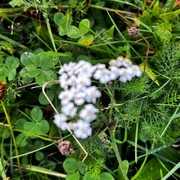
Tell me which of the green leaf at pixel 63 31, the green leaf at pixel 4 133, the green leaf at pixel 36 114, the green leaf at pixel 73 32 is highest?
the green leaf at pixel 73 32

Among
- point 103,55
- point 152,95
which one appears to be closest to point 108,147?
point 152,95

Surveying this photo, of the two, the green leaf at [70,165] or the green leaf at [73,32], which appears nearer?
the green leaf at [70,165]

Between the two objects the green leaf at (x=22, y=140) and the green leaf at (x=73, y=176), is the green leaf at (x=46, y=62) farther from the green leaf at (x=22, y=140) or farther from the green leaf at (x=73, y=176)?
the green leaf at (x=73, y=176)

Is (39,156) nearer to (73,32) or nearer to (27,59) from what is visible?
(27,59)

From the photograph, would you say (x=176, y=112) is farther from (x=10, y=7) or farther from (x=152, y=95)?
(x=10, y=7)

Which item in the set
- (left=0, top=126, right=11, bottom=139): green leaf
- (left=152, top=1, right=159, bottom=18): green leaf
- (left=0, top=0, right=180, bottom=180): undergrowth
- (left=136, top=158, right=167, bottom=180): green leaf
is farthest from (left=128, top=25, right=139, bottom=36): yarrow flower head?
(left=0, top=126, right=11, bottom=139): green leaf

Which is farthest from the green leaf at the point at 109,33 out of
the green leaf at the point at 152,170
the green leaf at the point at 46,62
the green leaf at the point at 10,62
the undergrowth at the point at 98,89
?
the green leaf at the point at 152,170

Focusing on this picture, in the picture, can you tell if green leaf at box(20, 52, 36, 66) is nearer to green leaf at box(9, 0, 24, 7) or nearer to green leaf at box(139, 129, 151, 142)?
green leaf at box(9, 0, 24, 7)

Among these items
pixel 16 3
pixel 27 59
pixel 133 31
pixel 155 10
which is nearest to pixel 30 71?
pixel 27 59
